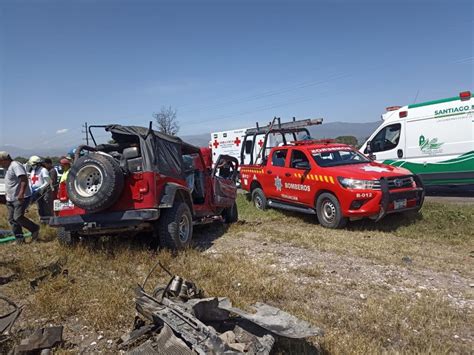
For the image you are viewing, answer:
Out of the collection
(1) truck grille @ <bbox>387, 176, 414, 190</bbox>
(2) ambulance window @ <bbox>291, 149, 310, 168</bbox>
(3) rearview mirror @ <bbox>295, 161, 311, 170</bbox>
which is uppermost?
(2) ambulance window @ <bbox>291, 149, 310, 168</bbox>

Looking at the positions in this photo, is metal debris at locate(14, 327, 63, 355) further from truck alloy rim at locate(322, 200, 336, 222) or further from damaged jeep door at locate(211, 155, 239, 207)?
truck alloy rim at locate(322, 200, 336, 222)

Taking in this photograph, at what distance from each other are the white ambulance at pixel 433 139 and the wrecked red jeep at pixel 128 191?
6635 millimetres

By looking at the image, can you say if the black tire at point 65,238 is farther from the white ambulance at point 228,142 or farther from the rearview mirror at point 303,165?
the white ambulance at point 228,142

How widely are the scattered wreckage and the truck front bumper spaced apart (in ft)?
6.93

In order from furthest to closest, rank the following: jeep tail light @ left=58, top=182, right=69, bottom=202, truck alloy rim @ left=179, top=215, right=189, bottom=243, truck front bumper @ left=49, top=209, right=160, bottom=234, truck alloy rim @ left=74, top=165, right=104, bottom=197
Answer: truck alloy rim @ left=179, top=215, right=189, bottom=243, jeep tail light @ left=58, top=182, right=69, bottom=202, truck alloy rim @ left=74, top=165, right=104, bottom=197, truck front bumper @ left=49, top=209, right=160, bottom=234

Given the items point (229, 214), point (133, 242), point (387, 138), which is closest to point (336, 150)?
point (229, 214)

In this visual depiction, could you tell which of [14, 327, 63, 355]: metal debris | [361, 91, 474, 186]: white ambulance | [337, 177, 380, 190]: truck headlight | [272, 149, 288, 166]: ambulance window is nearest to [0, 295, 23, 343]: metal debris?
[14, 327, 63, 355]: metal debris

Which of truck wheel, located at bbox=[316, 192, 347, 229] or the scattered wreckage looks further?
truck wheel, located at bbox=[316, 192, 347, 229]

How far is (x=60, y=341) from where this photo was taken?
317 centimetres

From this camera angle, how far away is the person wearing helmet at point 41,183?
28.2 ft

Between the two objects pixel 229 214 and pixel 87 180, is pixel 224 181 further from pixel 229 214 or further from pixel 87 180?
pixel 87 180

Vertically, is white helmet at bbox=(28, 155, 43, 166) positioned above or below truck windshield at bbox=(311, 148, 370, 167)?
above

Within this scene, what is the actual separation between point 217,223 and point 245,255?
3.13 meters

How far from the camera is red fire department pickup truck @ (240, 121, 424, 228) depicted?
24.1 ft
